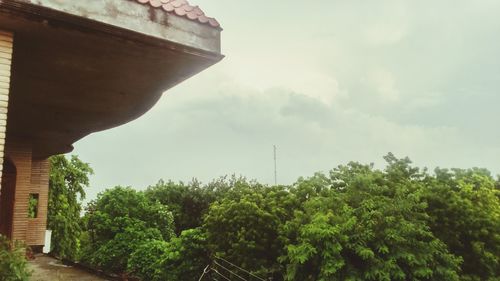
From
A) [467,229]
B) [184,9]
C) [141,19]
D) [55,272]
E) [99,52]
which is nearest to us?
[141,19]

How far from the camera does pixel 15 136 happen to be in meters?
14.7

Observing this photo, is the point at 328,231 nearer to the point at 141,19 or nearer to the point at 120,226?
the point at 141,19

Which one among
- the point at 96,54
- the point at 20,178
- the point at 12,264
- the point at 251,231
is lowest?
the point at 251,231

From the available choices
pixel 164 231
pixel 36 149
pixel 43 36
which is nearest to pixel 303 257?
pixel 43 36

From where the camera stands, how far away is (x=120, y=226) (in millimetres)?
18516

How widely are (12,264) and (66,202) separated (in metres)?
24.0

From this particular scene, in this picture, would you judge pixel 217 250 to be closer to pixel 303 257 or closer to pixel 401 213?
pixel 303 257

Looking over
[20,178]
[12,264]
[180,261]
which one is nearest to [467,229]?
[180,261]

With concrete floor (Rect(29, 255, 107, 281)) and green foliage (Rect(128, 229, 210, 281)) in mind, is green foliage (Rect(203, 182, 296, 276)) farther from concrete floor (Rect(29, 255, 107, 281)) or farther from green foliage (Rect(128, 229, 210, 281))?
concrete floor (Rect(29, 255, 107, 281))

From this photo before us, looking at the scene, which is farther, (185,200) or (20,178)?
(185,200)

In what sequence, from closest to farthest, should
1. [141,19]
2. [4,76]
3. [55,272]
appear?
[4,76] → [141,19] → [55,272]

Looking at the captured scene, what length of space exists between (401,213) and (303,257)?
3.18 m

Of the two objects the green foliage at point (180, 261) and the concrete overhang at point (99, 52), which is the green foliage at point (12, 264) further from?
the green foliage at point (180, 261)

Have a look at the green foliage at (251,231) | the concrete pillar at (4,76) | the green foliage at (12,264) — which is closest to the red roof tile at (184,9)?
the concrete pillar at (4,76)
